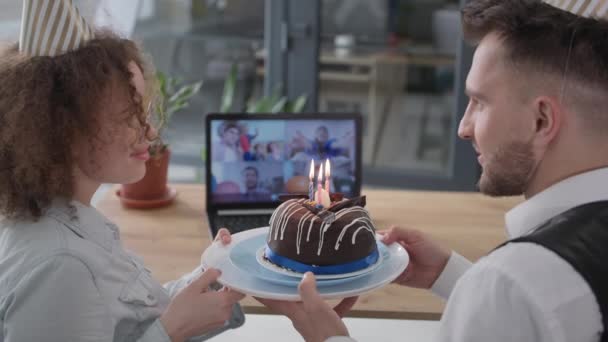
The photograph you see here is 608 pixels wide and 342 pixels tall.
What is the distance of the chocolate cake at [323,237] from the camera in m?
1.34

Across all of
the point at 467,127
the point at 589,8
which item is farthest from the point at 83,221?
the point at 589,8

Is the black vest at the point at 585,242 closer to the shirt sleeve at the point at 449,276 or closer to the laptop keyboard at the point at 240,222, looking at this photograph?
the shirt sleeve at the point at 449,276

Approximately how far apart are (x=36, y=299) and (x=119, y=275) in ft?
0.64

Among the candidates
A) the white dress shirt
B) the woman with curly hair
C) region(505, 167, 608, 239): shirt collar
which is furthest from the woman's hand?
region(505, 167, 608, 239): shirt collar

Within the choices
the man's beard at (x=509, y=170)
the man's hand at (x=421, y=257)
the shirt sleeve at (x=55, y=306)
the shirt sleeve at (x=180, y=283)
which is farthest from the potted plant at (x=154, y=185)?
the man's beard at (x=509, y=170)

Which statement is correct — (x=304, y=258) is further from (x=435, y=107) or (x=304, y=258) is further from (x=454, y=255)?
(x=435, y=107)

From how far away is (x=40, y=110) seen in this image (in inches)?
48.1

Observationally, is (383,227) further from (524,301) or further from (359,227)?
(524,301)

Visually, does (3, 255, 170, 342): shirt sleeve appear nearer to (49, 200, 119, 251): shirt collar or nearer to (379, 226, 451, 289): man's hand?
(49, 200, 119, 251): shirt collar

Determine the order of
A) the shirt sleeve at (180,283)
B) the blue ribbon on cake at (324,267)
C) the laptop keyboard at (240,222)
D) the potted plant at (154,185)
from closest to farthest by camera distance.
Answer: the blue ribbon on cake at (324,267), the shirt sleeve at (180,283), the laptop keyboard at (240,222), the potted plant at (154,185)

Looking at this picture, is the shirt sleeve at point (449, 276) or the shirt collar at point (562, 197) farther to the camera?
the shirt sleeve at point (449, 276)

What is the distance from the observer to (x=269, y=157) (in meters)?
2.09

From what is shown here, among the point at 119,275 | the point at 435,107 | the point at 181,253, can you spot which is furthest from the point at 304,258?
the point at 435,107

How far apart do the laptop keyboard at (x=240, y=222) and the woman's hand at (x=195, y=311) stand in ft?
2.17
